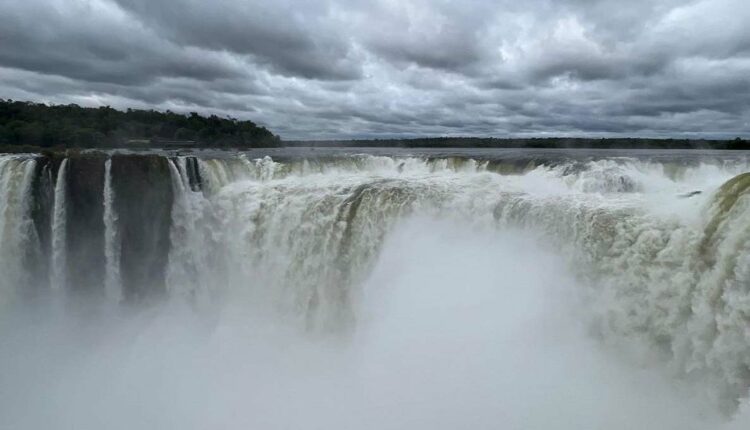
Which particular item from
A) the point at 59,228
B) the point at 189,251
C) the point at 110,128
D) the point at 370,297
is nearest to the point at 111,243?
the point at 59,228

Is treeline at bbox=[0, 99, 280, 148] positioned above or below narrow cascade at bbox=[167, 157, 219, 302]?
above

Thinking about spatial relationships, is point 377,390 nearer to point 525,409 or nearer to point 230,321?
point 525,409

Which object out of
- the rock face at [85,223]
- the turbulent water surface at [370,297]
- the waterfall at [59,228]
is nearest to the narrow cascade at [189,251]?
the turbulent water surface at [370,297]

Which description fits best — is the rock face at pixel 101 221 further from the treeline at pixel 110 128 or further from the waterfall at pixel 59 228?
the treeline at pixel 110 128

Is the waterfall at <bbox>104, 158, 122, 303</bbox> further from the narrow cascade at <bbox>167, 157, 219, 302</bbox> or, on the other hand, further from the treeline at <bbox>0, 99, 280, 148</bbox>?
the treeline at <bbox>0, 99, 280, 148</bbox>

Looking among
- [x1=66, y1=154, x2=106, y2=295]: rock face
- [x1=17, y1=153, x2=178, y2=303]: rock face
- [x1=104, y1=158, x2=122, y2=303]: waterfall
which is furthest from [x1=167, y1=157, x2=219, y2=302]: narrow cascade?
[x1=66, y1=154, x2=106, y2=295]: rock face

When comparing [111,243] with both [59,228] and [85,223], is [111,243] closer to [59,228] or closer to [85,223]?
[85,223]

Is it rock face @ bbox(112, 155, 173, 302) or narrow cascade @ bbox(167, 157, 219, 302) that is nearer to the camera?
rock face @ bbox(112, 155, 173, 302)
